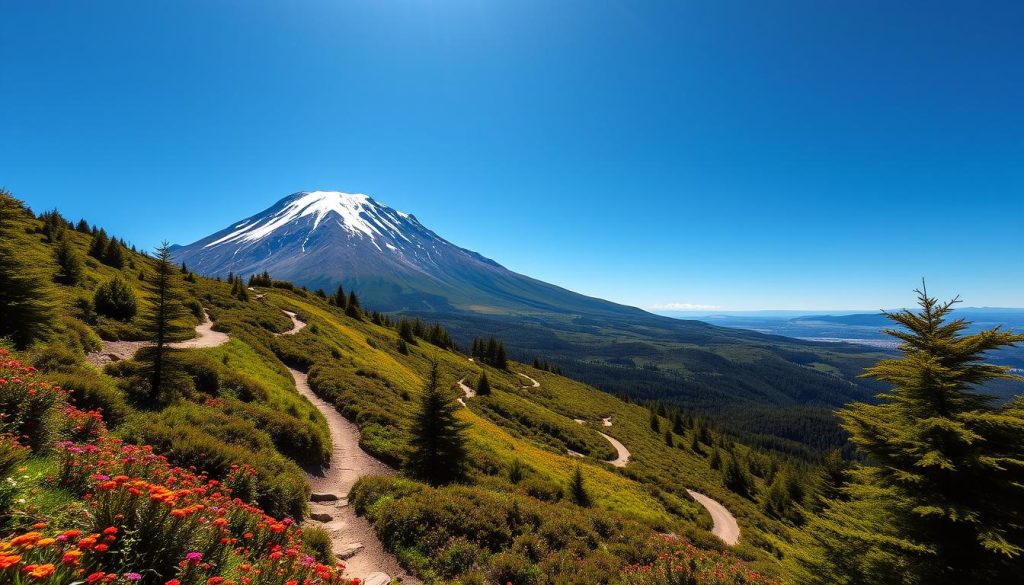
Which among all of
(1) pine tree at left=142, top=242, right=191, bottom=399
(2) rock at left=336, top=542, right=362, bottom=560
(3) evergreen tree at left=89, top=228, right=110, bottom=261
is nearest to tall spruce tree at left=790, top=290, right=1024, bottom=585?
(2) rock at left=336, top=542, right=362, bottom=560

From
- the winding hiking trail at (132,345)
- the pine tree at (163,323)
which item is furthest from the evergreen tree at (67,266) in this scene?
the pine tree at (163,323)

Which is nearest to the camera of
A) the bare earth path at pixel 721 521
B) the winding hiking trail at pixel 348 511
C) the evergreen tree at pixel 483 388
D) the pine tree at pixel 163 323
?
the winding hiking trail at pixel 348 511

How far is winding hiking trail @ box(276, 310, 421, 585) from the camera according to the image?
9297 mm

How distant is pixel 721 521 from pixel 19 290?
42930 mm

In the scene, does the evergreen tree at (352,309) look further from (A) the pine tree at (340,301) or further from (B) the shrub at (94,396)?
(B) the shrub at (94,396)

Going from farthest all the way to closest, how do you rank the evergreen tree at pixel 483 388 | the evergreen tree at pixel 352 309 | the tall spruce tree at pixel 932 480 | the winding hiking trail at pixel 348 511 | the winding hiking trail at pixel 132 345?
the evergreen tree at pixel 352 309, the evergreen tree at pixel 483 388, the winding hiking trail at pixel 132 345, the winding hiking trail at pixel 348 511, the tall spruce tree at pixel 932 480

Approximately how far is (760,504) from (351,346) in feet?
169

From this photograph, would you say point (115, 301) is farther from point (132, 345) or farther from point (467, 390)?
point (467, 390)

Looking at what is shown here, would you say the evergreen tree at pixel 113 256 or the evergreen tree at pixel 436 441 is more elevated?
the evergreen tree at pixel 113 256

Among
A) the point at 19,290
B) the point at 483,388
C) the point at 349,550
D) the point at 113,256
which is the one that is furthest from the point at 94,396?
the point at 113,256

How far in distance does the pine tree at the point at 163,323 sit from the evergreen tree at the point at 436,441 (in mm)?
8773

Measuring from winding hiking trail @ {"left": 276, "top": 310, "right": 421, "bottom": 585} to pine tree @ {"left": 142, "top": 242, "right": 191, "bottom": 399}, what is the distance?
5834 mm

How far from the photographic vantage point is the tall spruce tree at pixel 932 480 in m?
6.90

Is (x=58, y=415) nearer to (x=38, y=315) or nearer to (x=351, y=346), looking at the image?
(x=38, y=315)
